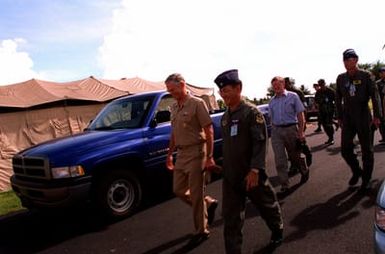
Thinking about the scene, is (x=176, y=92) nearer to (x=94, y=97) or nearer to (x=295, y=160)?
(x=295, y=160)

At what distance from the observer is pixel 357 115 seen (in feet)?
21.2

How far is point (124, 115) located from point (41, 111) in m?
8.51

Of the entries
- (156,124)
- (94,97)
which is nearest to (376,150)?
(156,124)

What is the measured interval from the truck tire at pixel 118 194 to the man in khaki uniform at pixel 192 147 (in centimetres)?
149

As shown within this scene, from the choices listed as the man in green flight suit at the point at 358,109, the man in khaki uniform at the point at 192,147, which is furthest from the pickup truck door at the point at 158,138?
the man in green flight suit at the point at 358,109

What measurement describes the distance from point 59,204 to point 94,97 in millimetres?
11389

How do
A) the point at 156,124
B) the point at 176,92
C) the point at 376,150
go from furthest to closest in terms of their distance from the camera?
the point at 376,150
the point at 156,124
the point at 176,92

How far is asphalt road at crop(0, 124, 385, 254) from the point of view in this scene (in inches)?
195

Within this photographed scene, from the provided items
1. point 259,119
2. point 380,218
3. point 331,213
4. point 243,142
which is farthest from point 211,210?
point 380,218

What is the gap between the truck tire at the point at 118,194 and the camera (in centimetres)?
645

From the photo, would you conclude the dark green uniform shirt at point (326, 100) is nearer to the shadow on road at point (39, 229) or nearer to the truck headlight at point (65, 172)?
the shadow on road at point (39, 229)

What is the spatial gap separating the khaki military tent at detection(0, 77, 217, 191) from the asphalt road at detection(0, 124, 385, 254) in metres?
6.87

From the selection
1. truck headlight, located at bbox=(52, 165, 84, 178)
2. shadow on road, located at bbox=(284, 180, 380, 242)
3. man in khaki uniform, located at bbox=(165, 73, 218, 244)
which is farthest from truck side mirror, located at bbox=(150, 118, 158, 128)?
shadow on road, located at bbox=(284, 180, 380, 242)

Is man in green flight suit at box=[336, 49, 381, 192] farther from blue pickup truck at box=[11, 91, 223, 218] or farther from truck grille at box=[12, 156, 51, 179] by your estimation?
truck grille at box=[12, 156, 51, 179]
